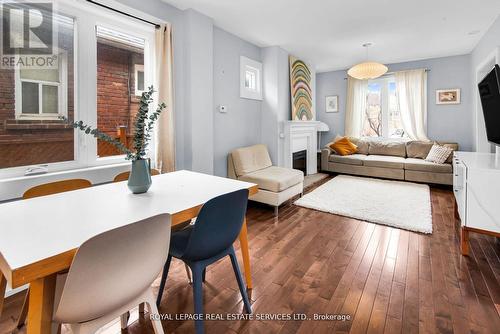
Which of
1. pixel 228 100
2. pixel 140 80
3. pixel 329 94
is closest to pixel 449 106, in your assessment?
pixel 329 94

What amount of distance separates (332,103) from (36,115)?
625cm

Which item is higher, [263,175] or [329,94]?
[329,94]

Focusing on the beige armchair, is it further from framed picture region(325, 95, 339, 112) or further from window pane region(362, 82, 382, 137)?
window pane region(362, 82, 382, 137)

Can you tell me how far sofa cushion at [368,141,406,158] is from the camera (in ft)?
18.7

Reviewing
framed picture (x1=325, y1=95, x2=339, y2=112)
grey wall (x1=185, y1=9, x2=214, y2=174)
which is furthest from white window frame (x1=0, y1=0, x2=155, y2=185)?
framed picture (x1=325, y1=95, x2=339, y2=112)

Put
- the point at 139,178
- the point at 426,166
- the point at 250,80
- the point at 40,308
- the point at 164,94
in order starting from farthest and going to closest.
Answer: the point at 426,166 < the point at 250,80 < the point at 164,94 < the point at 139,178 < the point at 40,308

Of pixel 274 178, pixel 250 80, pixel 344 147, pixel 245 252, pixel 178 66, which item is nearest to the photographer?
pixel 245 252

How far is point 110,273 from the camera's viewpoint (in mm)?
958

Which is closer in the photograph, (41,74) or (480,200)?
(41,74)

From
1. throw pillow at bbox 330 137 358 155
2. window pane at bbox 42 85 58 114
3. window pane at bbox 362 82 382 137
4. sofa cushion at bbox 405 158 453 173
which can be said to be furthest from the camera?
window pane at bbox 362 82 382 137

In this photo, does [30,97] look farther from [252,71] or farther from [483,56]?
[483,56]

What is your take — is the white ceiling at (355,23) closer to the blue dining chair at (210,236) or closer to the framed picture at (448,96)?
the framed picture at (448,96)

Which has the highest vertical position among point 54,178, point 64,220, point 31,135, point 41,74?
point 41,74

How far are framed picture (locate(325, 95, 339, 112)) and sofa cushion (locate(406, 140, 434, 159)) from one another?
6.38ft
